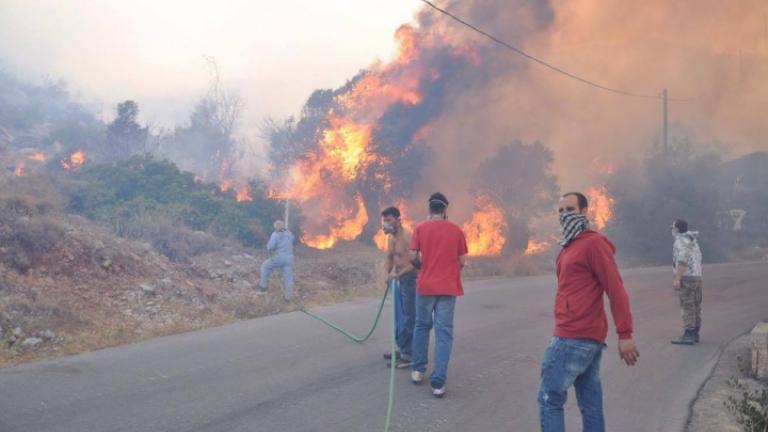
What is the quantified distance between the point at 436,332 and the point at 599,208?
86.5 feet

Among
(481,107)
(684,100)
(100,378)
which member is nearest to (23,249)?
(100,378)

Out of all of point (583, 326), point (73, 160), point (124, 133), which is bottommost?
point (583, 326)

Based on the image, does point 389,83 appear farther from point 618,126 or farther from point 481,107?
point 618,126

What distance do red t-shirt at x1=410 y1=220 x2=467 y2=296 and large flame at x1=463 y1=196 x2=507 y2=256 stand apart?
17066mm

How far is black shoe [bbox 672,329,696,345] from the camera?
877 cm

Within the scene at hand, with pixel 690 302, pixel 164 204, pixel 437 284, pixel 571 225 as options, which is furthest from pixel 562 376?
pixel 164 204

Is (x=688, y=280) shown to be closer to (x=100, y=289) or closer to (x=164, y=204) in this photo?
(x=100, y=289)

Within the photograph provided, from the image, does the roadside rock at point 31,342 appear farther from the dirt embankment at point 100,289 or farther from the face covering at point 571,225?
the face covering at point 571,225

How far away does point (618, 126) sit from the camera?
3738cm

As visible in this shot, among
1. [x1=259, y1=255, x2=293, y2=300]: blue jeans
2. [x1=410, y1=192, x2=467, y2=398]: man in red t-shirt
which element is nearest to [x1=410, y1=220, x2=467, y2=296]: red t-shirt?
[x1=410, y1=192, x2=467, y2=398]: man in red t-shirt

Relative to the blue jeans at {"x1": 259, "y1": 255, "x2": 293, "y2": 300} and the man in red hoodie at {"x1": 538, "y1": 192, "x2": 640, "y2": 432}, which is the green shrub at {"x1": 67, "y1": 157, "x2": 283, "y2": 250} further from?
the man in red hoodie at {"x1": 538, "y1": 192, "x2": 640, "y2": 432}

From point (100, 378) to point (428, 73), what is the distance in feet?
71.9

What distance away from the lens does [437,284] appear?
6121 mm

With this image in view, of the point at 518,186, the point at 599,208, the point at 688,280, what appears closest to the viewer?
the point at 688,280
